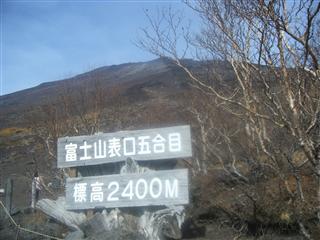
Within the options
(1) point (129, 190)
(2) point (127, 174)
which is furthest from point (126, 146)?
(1) point (129, 190)

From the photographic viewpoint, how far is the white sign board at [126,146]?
7012mm

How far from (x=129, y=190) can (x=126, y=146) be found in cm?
69

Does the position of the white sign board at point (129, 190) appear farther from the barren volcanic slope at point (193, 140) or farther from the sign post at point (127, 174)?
the barren volcanic slope at point (193, 140)

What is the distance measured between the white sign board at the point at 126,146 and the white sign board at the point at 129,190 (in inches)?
11.5

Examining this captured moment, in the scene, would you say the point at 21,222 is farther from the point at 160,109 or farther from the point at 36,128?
the point at 160,109

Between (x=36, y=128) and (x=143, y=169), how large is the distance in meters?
9.33

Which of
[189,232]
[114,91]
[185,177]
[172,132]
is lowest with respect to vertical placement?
[189,232]

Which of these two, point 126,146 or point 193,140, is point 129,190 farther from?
point 193,140

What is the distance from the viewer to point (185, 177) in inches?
269

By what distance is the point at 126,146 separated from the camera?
733 centimetres

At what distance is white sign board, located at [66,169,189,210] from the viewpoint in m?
6.86

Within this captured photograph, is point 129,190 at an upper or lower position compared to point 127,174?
lower

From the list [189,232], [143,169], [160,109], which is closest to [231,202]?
[189,232]

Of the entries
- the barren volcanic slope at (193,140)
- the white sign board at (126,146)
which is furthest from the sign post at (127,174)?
the barren volcanic slope at (193,140)
